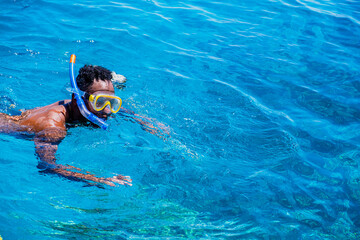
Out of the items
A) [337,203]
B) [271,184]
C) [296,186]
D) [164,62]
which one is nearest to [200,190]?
[271,184]

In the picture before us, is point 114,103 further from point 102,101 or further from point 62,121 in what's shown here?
point 62,121

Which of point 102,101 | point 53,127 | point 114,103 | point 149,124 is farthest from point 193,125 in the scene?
point 53,127

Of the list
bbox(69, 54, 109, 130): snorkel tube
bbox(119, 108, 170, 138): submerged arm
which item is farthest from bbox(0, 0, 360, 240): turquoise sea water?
bbox(69, 54, 109, 130): snorkel tube

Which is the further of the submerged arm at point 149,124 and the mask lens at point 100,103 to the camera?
the submerged arm at point 149,124

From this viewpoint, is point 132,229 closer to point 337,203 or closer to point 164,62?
point 337,203

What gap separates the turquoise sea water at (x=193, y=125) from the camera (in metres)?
3.90

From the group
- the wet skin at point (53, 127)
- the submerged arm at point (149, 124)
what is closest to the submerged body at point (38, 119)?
the wet skin at point (53, 127)

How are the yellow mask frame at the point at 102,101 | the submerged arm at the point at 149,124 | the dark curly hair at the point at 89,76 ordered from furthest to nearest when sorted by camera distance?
the submerged arm at the point at 149,124 → the dark curly hair at the point at 89,76 → the yellow mask frame at the point at 102,101

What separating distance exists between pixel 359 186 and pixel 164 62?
383 cm

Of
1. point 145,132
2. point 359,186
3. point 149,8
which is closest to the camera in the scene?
point 359,186

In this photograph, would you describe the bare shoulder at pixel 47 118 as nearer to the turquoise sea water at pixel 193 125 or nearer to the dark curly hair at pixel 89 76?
the turquoise sea water at pixel 193 125

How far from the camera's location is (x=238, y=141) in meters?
5.09

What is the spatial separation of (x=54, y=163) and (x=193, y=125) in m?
2.03

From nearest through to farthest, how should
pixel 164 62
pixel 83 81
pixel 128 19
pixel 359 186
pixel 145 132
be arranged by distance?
1. pixel 83 81
2. pixel 359 186
3. pixel 145 132
4. pixel 164 62
5. pixel 128 19
